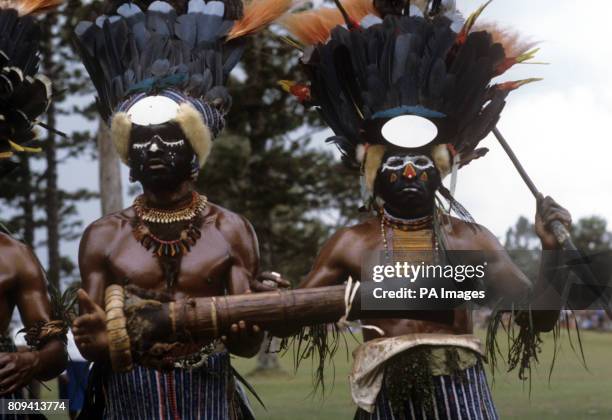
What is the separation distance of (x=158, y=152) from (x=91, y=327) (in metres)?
0.98

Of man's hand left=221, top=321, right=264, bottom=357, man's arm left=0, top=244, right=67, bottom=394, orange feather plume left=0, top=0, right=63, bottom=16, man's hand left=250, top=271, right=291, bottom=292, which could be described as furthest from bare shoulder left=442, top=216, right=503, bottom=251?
orange feather plume left=0, top=0, right=63, bottom=16

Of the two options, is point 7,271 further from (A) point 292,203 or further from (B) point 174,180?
(A) point 292,203

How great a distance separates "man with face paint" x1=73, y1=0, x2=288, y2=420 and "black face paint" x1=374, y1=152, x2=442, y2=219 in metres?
0.72

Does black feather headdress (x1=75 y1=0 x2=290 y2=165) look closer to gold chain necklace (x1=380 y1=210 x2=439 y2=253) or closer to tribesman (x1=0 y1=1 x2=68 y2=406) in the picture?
tribesman (x1=0 y1=1 x2=68 y2=406)

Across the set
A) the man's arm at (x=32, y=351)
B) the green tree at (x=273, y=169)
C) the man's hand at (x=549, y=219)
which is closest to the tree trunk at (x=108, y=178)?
the green tree at (x=273, y=169)

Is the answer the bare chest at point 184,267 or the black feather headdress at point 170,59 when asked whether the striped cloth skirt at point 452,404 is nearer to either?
the bare chest at point 184,267

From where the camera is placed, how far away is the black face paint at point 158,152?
4.49 meters

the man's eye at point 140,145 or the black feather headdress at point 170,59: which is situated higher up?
the black feather headdress at point 170,59

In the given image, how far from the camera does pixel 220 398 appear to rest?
4.51 metres

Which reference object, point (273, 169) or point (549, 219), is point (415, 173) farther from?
point (273, 169)

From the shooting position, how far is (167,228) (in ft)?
15.1

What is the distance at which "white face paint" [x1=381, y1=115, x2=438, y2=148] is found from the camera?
443cm

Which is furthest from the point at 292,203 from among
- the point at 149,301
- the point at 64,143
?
the point at 149,301

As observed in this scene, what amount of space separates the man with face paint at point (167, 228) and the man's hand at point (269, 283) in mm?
203
